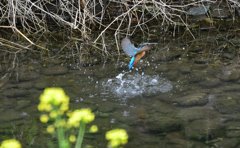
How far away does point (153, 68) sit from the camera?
4.14 meters

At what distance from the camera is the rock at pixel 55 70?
13.3 feet

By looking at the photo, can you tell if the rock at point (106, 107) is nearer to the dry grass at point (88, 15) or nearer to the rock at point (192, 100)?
the rock at point (192, 100)

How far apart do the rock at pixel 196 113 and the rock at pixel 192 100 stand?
0.09 m

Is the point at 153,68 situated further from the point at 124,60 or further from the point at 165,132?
the point at 165,132

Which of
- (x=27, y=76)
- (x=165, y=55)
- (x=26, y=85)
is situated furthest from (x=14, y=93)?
(x=165, y=55)

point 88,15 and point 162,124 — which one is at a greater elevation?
point 88,15

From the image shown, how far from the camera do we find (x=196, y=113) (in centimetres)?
295

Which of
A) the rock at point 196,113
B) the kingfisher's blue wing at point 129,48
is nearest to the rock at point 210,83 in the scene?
the rock at point 196,113

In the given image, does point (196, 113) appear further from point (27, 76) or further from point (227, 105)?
point (27, 76)

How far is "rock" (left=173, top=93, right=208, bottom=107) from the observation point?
123 inches

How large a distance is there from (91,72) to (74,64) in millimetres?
435

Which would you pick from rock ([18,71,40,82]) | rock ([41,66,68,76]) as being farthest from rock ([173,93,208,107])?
rock ([18,71,40,82])

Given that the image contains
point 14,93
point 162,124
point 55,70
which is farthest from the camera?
point 55,70

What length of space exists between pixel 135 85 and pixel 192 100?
83 centimetres
